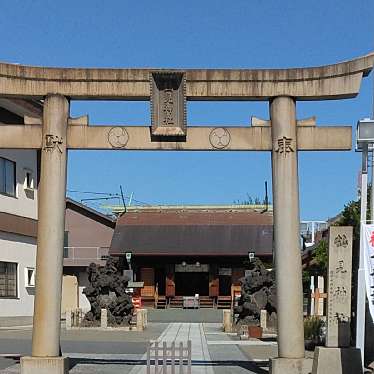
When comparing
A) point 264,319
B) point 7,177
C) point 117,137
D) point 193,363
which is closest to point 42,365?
point 193,363

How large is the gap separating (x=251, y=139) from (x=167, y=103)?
209cm

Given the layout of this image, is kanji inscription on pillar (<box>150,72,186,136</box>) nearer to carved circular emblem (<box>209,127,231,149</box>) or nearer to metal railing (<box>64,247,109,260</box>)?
carved circular emblem (<box>209,127,231,149</box>)

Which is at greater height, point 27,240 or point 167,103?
point 167,103

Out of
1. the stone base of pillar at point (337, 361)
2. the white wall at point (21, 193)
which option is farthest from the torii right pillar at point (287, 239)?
the white wall at point (21, 193)

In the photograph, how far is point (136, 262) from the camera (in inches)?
2044

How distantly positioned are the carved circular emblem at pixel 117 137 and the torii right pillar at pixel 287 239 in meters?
3.35

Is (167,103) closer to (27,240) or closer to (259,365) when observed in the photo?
(259,365)

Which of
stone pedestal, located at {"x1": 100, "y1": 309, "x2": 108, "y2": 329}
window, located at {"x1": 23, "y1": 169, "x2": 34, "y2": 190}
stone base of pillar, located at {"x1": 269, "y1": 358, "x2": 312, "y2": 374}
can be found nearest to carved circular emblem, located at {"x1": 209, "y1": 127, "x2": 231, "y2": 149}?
stone base of pillar, located at {"x1": 269, "y1": 358, "x2": 312, "y2": 374}

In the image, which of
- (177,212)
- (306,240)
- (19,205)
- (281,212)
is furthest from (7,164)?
(306,240)

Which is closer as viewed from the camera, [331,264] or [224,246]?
[331,264]

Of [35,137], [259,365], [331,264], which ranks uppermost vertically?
[35,137]

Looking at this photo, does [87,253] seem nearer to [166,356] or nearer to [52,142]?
[52,142]

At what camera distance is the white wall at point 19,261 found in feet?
106

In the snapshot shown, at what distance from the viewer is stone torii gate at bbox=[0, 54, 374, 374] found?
15.7 metres
